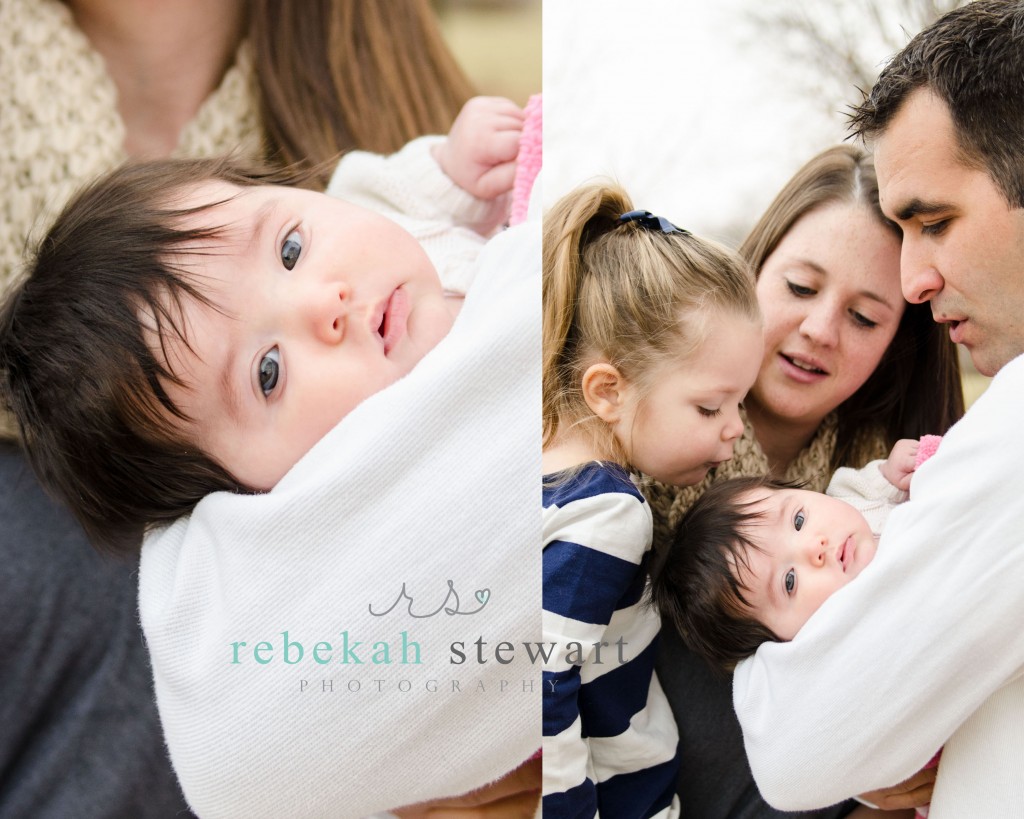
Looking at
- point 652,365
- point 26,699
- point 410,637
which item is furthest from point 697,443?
point 26,699

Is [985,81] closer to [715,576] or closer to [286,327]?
[715,576]

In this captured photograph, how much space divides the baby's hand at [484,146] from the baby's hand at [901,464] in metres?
0.51

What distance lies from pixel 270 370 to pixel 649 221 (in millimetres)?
398

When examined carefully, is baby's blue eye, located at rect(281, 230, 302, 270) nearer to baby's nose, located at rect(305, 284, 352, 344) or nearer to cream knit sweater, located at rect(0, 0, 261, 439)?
baby's nose, located at rect(305, 284, 352, 344)

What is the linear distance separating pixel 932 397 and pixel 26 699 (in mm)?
991

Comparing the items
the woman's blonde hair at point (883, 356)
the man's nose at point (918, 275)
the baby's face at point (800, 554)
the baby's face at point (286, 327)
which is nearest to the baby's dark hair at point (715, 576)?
the baby's face at point (800, 554)

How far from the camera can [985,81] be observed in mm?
794

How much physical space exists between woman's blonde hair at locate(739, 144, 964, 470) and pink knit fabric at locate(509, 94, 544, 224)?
243 millimetres

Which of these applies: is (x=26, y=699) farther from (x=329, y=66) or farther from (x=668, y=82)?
(x=668, y=82)

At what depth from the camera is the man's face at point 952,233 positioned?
807mm

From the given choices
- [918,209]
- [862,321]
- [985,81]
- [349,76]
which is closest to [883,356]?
[862,321]

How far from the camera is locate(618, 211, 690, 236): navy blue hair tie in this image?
2.91ft

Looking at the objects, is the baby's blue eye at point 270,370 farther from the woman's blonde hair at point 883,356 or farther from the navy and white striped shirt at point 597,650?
the woman's blonde hair at point 883,356

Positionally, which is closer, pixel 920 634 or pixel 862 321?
pixel 920 634
